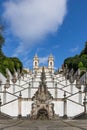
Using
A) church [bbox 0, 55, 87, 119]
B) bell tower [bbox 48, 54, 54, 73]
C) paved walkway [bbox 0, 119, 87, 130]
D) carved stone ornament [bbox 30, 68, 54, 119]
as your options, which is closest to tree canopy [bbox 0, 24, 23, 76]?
church [bbox 0, 55, 87, 119]

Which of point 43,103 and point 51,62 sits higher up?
point 51,62

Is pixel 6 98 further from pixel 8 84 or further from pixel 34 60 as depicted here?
pixel 34 60

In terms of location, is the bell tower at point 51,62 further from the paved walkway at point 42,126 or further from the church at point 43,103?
Result: the paved walkway at point 42,126

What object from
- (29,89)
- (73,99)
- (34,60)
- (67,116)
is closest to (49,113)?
(67,116)

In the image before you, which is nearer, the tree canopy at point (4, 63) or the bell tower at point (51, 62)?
the tree canopy at point (4, 63)

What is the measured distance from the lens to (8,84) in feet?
176

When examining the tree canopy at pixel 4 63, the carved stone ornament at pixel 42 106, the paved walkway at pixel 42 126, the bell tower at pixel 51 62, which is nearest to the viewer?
the paved walkway at pixel 42 126

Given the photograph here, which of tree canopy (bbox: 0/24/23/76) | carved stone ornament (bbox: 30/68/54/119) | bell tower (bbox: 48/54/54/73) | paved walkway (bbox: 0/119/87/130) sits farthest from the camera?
bell tower (bbox: 48/54/54/73)

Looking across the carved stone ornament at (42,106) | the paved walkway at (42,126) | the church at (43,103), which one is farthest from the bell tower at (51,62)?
the paved walkway at (42,126)

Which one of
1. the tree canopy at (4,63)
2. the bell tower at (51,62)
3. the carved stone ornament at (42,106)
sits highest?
the bell tower at (51,62)

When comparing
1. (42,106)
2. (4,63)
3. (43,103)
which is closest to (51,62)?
(4,63)

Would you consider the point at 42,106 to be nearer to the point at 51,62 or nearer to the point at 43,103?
the point at 43,103

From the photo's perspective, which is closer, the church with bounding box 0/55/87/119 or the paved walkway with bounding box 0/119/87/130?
the paved walkway with bounding box 0/119/87/130

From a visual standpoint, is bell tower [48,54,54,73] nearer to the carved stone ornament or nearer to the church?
the church
